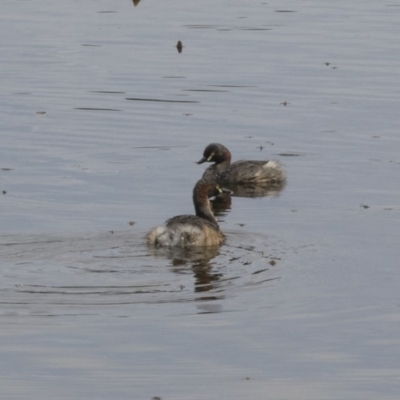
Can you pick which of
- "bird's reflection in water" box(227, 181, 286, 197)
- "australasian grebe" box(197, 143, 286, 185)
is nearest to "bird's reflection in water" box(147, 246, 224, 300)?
"bird's reflection in water" box(227, 181, 286, 197)

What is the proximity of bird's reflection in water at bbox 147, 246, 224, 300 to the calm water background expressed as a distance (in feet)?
0.13

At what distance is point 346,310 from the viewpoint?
1030 cm

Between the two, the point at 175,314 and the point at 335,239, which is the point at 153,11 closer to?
the point at 335,239

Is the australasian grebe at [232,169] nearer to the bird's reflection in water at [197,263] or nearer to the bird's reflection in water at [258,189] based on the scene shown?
the bird's reflection in water at [258,189]

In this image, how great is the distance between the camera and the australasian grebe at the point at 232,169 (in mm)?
16328

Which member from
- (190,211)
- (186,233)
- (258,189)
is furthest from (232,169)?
(186,233)

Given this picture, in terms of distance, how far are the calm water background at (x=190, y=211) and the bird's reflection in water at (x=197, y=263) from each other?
4 centimetres

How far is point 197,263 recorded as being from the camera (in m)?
12.0

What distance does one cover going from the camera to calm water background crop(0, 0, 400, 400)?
9.04 m

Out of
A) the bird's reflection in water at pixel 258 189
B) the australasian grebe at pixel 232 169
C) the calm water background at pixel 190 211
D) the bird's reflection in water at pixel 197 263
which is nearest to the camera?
the calm water background at pixel 190 211

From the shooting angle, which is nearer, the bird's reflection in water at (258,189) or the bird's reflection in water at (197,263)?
the bird's reflection in water at (197,263)

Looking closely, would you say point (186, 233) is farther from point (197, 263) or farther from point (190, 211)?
point (190, 211)

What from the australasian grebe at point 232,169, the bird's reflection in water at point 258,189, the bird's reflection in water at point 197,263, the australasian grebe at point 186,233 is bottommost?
the bird's reflection in water at point 197,263

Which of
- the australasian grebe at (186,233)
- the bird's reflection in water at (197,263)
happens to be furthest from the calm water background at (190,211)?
the australasian grebe at (186,233)
